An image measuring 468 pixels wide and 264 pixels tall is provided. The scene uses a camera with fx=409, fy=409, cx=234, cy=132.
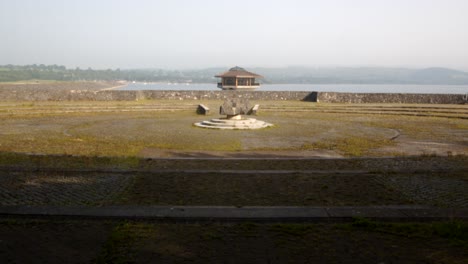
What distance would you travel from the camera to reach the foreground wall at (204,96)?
115 feet

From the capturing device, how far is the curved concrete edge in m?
5.92

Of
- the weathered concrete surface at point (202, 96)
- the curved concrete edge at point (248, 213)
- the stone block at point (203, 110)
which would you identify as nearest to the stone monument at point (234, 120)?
the stone block at point (203, 110)

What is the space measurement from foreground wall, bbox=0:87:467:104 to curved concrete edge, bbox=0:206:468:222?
98.3 ft

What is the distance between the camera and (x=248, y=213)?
239 inches

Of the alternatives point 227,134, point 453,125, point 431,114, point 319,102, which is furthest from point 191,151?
point 319,102

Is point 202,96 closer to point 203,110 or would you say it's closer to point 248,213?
point 203,110

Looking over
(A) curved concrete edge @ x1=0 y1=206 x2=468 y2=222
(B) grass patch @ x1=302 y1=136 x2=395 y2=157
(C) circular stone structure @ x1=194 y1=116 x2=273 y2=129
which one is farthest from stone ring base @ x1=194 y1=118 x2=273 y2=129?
(A) curved concrete edge @ x1=0 y1=206 x2=468 y2=222

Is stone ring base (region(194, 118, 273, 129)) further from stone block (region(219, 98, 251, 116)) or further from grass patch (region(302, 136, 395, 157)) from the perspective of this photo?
grass patch (region(302, 136, 395, 157))

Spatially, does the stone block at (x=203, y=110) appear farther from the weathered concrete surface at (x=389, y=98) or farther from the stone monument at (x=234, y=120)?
the weathered concrete surface at (x=389, y=98)

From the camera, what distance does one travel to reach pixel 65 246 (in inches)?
193

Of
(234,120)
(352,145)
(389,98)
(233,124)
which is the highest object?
(389,98)

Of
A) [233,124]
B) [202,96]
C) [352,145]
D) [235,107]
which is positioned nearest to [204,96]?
[202,96]

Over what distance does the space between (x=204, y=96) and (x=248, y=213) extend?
3419 centimetres

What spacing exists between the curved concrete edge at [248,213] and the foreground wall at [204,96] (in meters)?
30.0
